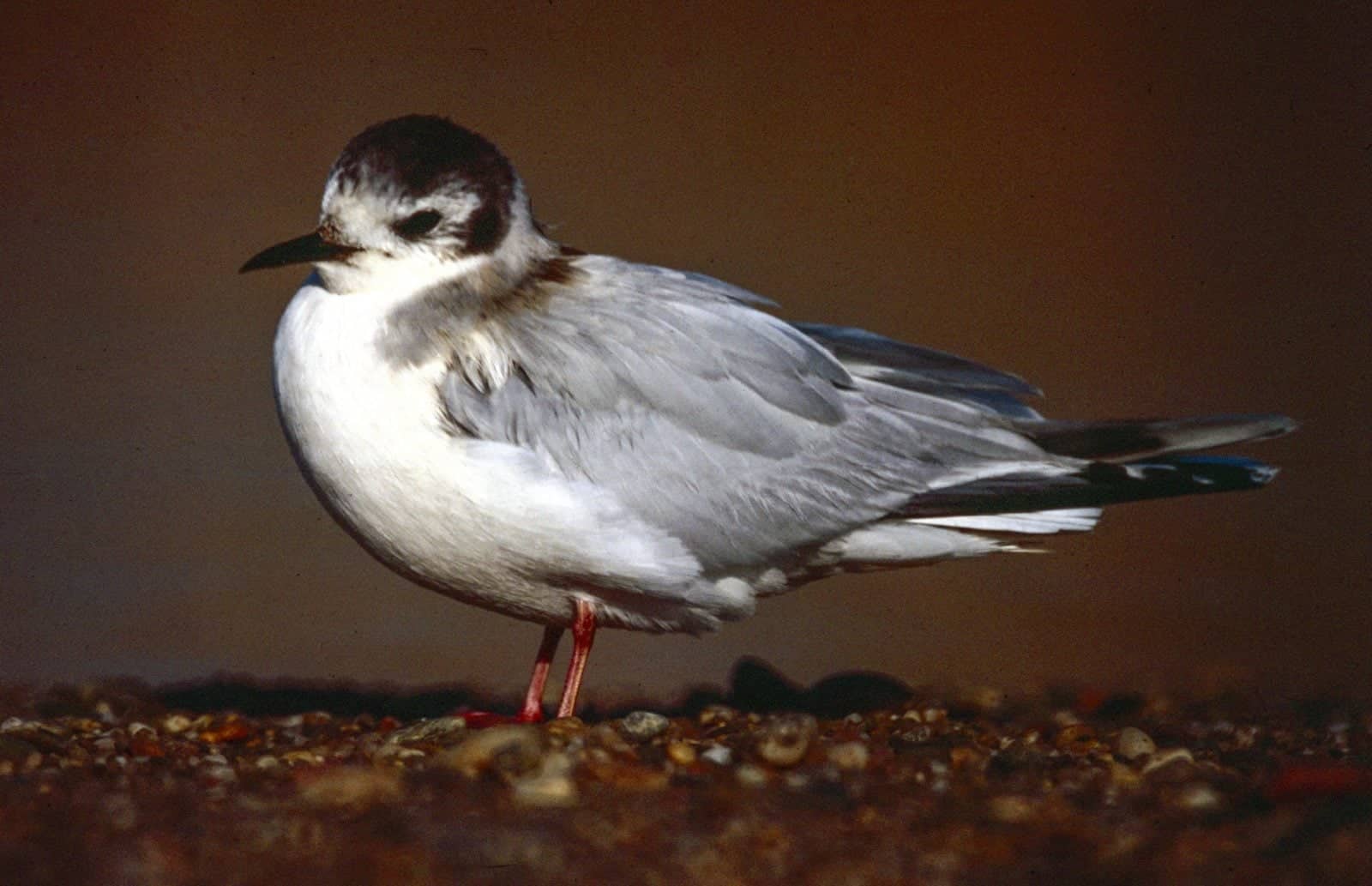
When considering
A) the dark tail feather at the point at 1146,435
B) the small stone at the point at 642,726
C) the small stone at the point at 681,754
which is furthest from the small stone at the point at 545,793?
the dark tail feather at the point at 1146,435

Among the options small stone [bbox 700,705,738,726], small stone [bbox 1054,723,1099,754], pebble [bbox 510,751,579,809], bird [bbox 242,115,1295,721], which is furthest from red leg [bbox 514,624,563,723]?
small stone [bbox 1054,723,1099,754]

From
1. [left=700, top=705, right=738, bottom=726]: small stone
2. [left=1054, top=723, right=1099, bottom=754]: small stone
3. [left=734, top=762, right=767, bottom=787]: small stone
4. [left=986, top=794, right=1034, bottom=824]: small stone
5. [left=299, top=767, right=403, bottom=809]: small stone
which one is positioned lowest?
[left=299, top=767, right=403, bottom=809]: small stone

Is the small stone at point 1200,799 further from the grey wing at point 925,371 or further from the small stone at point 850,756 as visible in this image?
the grey wing at point 925,371

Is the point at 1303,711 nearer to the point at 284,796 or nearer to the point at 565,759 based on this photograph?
the point at 565,759

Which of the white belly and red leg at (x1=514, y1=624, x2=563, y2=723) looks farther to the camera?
red leg at (x1=514, y1=624, x2=563, y2=723)

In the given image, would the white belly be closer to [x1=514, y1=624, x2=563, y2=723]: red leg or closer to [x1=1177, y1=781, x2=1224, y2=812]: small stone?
[x1=514, y1=624, x2=563, y2=723]: red leg

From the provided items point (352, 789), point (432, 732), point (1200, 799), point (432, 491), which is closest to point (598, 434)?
point (432, 491)
